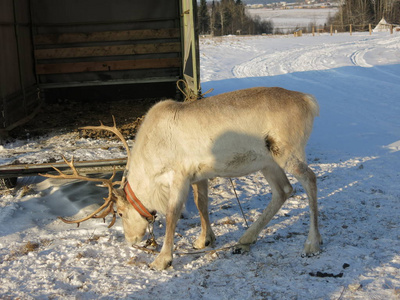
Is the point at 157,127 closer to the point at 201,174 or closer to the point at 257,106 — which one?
the point at 201,174

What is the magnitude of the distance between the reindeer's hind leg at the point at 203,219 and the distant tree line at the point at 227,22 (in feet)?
161

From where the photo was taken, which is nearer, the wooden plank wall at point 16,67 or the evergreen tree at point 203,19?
the wooden plank wall at point 16,67

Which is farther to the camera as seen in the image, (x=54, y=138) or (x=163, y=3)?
(x=163, y=3)

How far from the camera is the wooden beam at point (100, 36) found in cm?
1083

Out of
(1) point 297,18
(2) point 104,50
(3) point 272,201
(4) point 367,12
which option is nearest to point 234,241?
(3) point 272,201

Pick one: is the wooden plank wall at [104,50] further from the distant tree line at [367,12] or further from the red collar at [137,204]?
the distant tree line at [367,12]

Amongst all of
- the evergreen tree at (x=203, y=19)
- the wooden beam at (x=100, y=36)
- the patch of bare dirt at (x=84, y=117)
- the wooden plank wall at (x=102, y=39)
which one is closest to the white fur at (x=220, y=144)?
the patch of bare dirt at (x=84, y=117)

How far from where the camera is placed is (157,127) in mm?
4781

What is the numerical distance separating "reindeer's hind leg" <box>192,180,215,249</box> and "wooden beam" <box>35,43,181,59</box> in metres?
6.15

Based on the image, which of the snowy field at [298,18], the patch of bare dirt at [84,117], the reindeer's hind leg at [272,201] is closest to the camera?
the reindeer's hind leg at [272,201]

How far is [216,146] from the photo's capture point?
4625mm

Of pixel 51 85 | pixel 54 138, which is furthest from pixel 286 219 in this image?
pixel 51 85

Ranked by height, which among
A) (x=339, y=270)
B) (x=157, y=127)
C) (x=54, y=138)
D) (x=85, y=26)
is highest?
(x=85, y=26)

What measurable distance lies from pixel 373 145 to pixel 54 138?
573 cm
